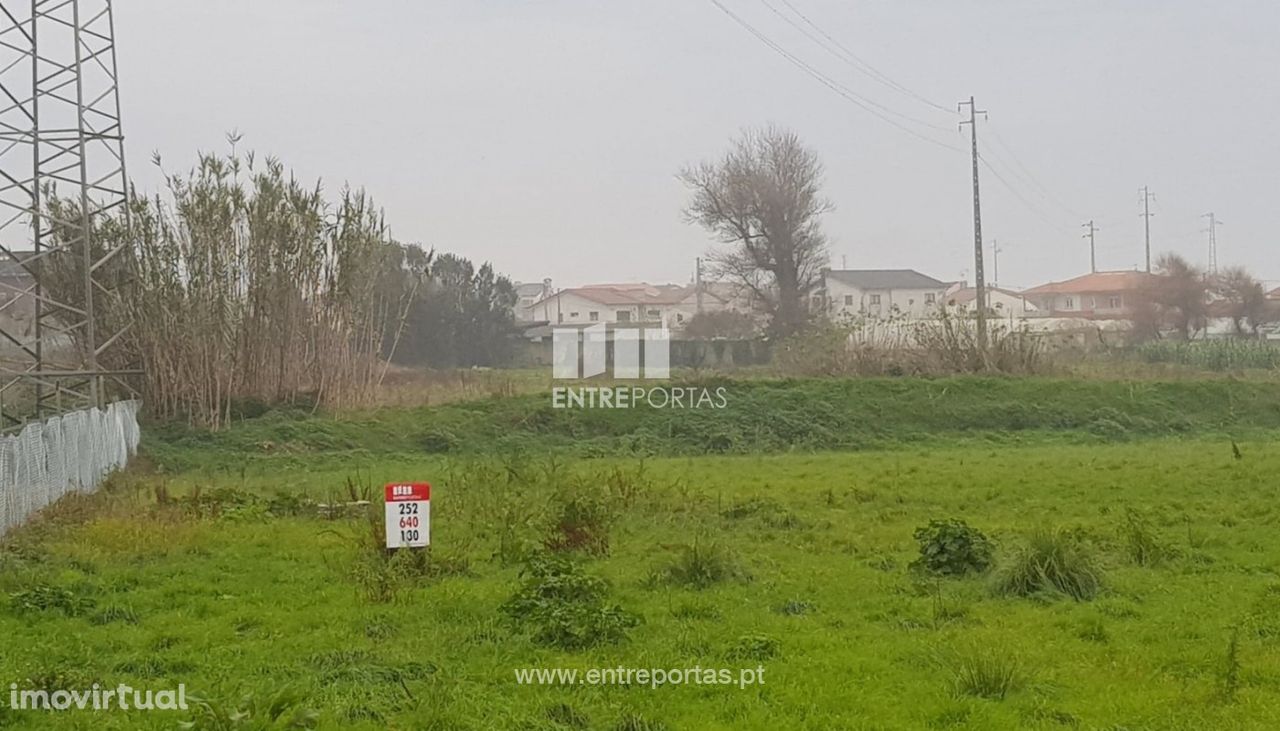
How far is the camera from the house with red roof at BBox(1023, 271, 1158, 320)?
197ft

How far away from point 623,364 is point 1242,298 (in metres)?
34.1

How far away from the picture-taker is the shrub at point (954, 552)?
8.80 metres

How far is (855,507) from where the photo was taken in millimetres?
12891

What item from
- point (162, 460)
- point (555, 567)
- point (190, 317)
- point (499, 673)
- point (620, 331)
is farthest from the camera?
point (620, 331)

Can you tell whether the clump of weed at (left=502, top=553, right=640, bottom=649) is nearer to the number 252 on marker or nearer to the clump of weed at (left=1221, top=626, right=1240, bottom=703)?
the number 252 on marker

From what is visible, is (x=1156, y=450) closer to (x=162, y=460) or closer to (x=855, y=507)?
(x=855, y=507)

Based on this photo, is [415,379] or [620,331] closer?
[415,379]

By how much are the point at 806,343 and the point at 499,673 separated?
76.1 ft

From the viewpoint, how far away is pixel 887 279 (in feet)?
216

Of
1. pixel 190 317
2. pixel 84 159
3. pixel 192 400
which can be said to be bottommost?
pixel 192 400

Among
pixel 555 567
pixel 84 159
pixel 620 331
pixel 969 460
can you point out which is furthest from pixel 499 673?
pixel 620 331

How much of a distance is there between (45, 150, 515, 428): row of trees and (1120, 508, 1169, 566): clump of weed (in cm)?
1532

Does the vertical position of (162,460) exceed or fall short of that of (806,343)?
it falls short

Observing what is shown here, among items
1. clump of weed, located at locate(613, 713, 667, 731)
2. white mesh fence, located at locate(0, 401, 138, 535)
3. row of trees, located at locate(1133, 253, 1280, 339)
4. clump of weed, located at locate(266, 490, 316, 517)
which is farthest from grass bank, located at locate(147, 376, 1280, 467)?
row of trees, located at locate(1133, 253, 1280, 339)
